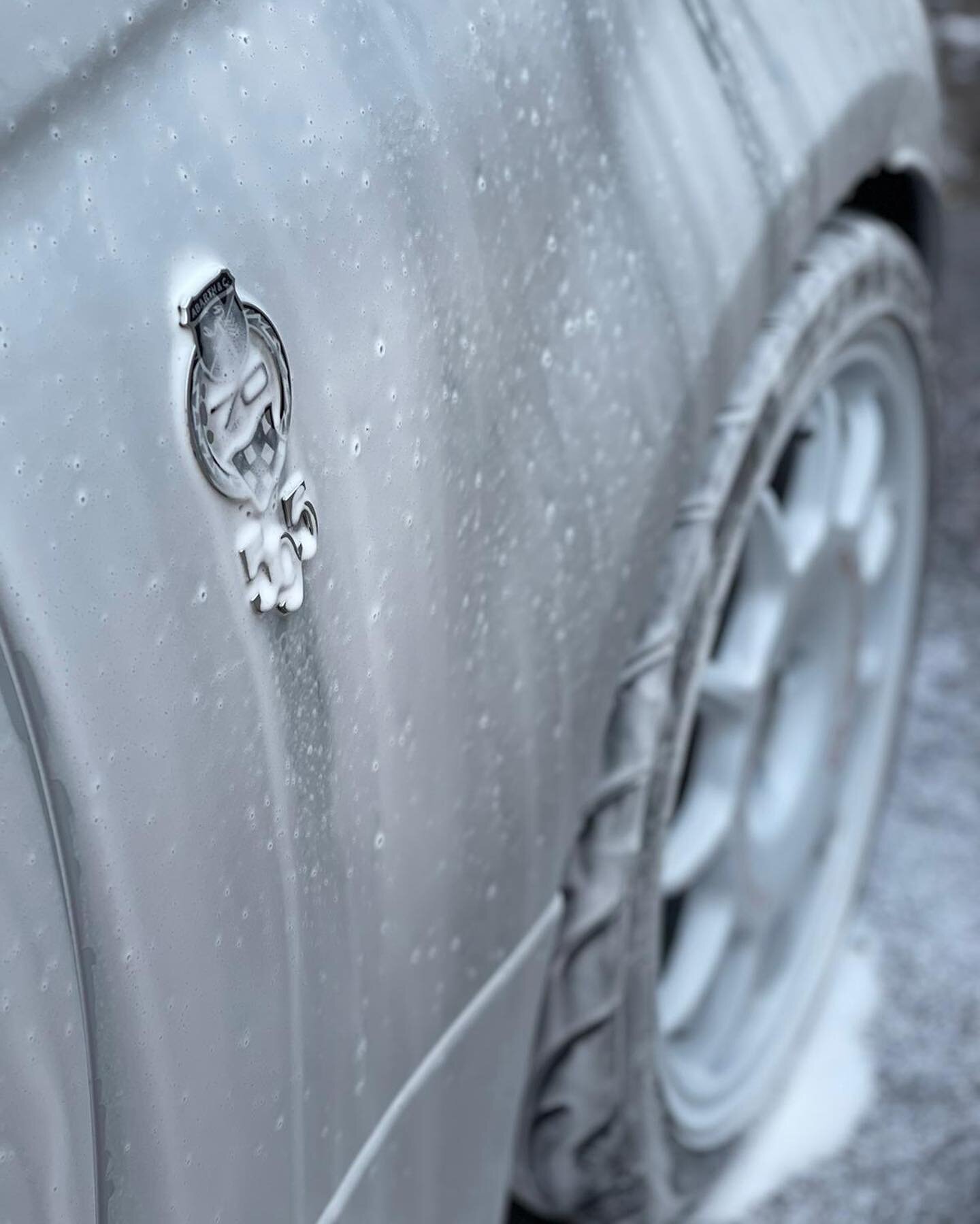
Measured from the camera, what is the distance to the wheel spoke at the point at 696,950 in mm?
1346

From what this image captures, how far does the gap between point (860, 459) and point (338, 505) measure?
0.91 m

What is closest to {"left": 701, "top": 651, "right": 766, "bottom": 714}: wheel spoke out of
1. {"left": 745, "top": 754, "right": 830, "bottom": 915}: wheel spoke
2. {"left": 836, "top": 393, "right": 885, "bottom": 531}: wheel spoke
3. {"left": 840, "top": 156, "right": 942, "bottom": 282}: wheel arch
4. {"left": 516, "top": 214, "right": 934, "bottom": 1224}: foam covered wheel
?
{"left": 516, "top": 214, "right": 934, "bottom": 1224}: foam covered wheel

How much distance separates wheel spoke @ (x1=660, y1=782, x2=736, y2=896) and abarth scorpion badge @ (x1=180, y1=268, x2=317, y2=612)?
69cm

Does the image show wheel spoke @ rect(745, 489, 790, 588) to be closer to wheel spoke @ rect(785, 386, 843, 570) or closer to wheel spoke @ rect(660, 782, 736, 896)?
wheel spoke @ rect(785, 386, 843, 570)

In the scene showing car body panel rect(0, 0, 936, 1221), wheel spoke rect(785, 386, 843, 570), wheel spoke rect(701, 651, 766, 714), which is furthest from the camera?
wheel spoke rect(785, 386, 843, 570)

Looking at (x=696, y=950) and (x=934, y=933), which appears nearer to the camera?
(x=696, y=950)

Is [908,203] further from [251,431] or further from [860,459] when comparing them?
[251,431]

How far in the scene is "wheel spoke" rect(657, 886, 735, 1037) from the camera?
135 centimetres

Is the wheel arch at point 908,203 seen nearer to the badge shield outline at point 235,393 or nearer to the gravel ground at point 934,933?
the gravel ground at point 934,933

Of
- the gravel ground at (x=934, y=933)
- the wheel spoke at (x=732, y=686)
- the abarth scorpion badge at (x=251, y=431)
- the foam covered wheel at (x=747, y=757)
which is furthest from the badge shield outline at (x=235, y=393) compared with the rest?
the gravel ground at (x=934, y=933)

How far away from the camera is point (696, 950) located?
136cm

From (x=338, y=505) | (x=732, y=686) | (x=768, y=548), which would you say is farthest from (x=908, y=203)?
(x=338, y=505)

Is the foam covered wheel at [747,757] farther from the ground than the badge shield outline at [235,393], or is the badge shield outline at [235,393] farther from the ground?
the badge shield outline at [235,393]

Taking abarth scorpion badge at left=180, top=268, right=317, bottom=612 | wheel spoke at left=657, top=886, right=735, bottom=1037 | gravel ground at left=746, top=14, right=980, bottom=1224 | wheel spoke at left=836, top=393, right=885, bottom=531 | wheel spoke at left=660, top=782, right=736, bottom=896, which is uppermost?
abarth scorpion badge at left=180, top=268, right=317, bottom=612
